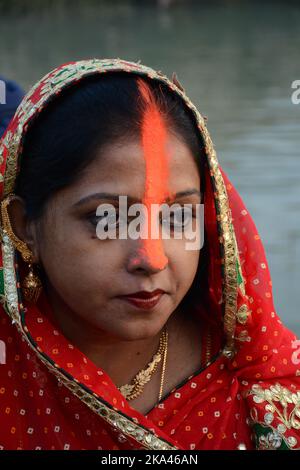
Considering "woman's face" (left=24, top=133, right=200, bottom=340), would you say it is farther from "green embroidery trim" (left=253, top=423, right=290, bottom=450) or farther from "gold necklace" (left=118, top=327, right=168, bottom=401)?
"green embroidery trim" (left=253, top=423, right=290, bottom=450)

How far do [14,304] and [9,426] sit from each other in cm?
30

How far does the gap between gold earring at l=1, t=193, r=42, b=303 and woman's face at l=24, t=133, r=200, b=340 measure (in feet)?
0.17

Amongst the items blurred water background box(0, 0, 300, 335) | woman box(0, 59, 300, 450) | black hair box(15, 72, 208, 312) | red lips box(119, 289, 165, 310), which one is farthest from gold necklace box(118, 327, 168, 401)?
blurred water background box(0, 0, 300, 335)

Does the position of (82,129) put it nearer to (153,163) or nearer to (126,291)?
(153,163)

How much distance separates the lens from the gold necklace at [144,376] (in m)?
2.18

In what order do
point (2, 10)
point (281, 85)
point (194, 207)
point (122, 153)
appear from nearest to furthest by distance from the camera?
point (122, 153) → point (194, 207) → point (281, 85) → point (2, 10)

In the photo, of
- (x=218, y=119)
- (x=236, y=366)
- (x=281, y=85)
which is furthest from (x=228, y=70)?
(x=236, y=366)

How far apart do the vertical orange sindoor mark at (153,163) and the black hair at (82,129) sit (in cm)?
2

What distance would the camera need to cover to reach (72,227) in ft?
6.27

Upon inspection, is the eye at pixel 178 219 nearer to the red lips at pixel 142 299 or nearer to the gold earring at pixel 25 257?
the red lips at pixel 142 299

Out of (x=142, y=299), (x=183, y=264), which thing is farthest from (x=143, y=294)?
(x=183, y=264)

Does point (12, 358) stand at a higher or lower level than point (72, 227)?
lower

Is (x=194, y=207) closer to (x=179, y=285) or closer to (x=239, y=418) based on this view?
(x=179, y=285)

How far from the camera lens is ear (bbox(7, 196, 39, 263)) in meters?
2.03
